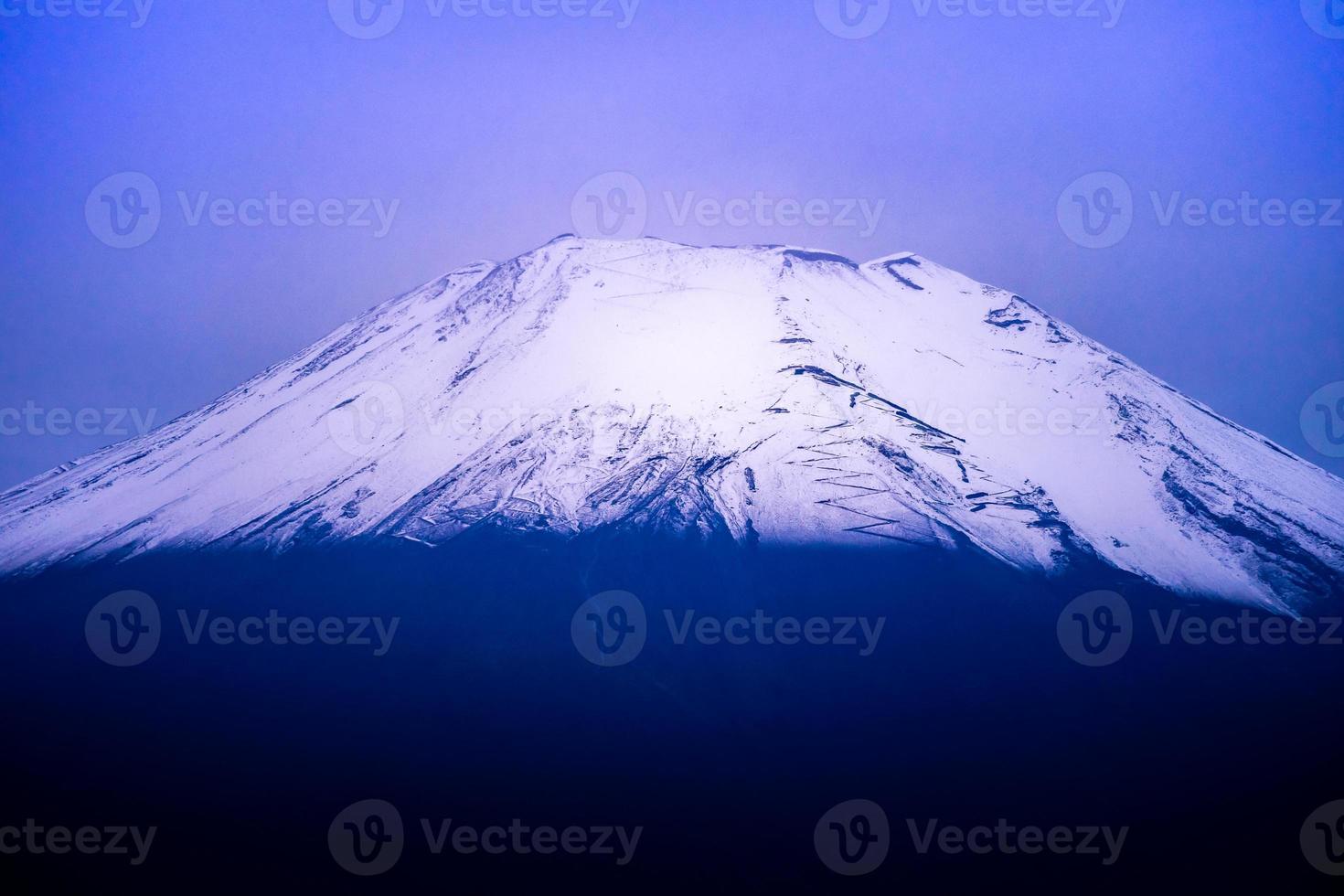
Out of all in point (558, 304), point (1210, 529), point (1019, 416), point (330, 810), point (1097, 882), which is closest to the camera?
point (1097, 882)

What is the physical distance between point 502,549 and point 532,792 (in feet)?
29.7

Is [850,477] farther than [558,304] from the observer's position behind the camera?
No

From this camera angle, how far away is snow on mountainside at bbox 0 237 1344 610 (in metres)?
35.6

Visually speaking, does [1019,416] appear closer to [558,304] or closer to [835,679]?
[835,679]

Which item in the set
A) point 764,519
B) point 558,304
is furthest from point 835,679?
point 558,304

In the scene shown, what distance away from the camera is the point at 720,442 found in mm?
37344

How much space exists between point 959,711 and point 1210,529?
1193 cm

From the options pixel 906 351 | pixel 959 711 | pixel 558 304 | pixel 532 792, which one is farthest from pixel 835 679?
pixel 558 304

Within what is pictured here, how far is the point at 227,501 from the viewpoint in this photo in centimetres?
3859

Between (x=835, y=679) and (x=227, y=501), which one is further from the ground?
(x=227, y=501)

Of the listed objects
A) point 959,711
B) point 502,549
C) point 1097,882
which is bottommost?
point 1097,882

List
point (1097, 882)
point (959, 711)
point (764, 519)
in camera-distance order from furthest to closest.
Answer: point (764, 519) → point (959, 711) → point (1097, 882)

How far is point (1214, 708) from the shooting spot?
31.1 meters

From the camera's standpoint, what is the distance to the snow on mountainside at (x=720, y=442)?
3559cm
